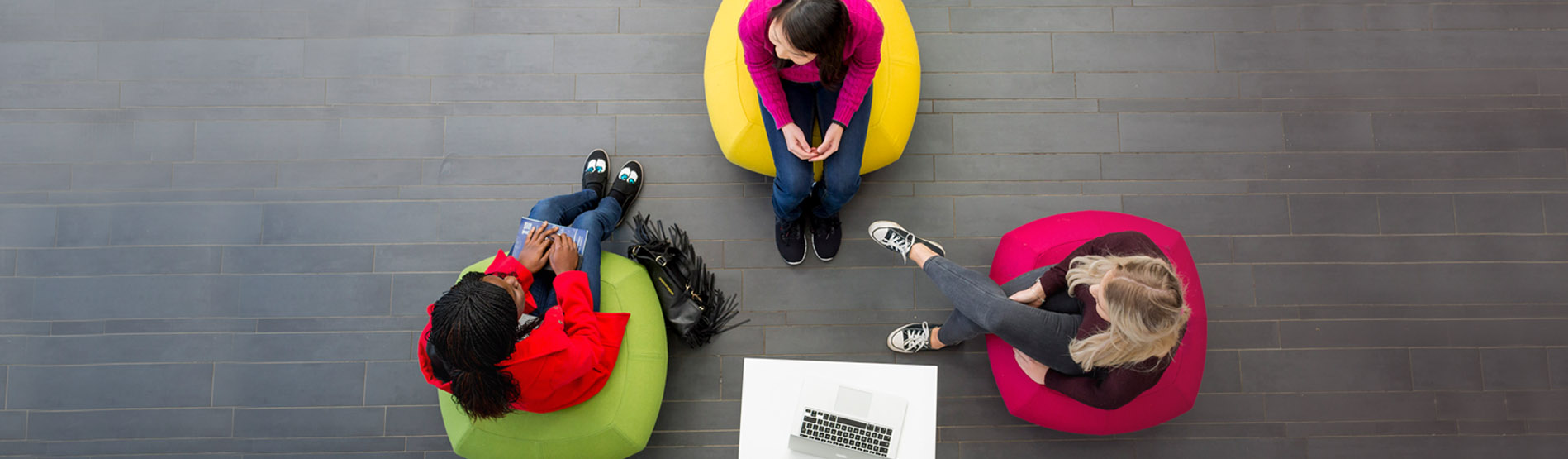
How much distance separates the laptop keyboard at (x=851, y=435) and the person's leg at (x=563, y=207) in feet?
3.99

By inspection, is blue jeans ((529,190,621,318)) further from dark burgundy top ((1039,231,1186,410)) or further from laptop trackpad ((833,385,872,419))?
dark burgundy top ((1039,231,1186,410))

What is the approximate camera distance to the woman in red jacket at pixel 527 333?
79.7 inches

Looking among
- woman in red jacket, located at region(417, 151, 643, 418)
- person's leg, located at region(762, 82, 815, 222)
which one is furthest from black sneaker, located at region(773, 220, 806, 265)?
woman in red jacket, located at region(417, 151, 643, 418)

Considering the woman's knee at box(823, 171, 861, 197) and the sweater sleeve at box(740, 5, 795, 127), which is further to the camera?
the woman's knee at box(823, 171, 861, 197)

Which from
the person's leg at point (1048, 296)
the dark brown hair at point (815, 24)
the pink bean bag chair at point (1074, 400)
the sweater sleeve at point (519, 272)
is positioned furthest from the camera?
the pink bean bag chair at point (1074, 400)

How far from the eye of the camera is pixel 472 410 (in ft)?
7.06

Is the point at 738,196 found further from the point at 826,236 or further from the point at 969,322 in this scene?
the point at 969,322

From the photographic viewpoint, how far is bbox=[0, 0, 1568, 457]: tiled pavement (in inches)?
116

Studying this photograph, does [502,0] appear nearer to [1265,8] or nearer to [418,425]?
[418,425]

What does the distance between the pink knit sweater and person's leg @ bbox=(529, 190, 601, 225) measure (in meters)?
0.89

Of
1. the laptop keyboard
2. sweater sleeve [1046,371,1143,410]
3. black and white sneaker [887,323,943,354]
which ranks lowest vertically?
the laptop keyboard

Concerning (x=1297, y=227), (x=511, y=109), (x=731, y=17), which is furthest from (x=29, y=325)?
(x=1297, y=227)

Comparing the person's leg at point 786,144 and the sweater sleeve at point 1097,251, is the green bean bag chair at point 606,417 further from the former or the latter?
the sweater sleeve at point 1097,251

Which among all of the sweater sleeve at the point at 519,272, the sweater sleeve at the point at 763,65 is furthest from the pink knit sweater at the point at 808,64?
the sweater sleeve at the point at 519,272
